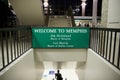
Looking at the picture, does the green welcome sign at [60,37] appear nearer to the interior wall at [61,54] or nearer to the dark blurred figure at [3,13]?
the interior wall at [61,54]

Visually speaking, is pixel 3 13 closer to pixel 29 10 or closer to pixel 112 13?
pixel 29 10

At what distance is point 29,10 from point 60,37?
4.48 m

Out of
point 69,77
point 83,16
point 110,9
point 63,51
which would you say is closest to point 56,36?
point 63,51

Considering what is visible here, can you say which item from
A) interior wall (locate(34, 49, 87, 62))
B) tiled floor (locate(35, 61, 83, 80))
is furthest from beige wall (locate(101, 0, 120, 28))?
tiled floor (locate(35, 61, 83, 80))

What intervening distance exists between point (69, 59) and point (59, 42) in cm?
80

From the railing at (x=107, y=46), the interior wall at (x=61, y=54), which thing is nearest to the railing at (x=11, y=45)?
the interior wall at (x=61, y=54)

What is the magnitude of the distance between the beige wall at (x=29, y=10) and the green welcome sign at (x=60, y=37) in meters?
3.36

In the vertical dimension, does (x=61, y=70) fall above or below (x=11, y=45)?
below

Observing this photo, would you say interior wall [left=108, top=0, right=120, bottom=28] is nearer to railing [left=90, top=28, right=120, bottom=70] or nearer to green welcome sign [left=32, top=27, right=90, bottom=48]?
railing [left=90, top=28, right=120, bottom=70]

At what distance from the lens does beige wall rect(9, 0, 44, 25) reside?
745 centimetres

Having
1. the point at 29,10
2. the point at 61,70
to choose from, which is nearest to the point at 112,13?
the point at 61,70

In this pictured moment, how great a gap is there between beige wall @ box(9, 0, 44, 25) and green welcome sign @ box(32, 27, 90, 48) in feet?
11.0

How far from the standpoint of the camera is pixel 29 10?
8.21 metres

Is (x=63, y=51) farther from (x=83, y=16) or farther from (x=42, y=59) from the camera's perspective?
(x=83, y=16)
